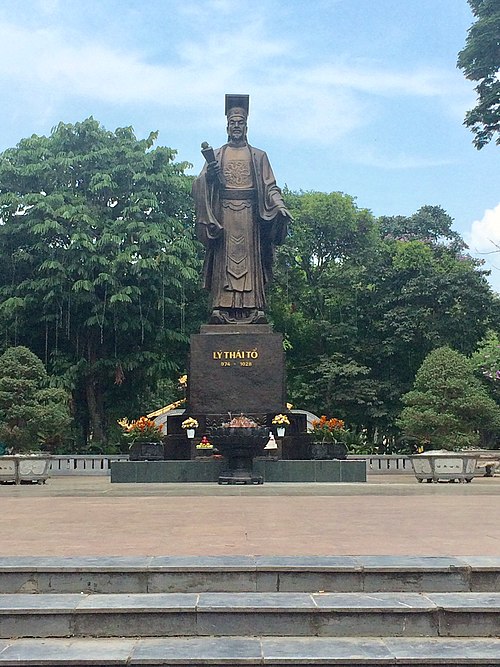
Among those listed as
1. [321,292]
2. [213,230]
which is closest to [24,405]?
[213,230]

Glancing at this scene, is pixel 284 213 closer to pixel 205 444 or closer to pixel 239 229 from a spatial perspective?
pixel 239 229

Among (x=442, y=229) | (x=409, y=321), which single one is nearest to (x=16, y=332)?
→ (x=409, y=321)

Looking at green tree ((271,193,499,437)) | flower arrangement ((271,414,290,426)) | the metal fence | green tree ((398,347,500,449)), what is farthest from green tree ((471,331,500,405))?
flower arrangement ((271,414,290,426))

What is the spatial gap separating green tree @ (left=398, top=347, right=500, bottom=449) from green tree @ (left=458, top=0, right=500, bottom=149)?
8536mm

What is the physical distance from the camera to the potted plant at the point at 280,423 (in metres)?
14.1

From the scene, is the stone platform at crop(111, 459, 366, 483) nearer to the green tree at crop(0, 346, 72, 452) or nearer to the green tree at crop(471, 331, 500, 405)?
the green tree at crop(0, 346, 72, 452)

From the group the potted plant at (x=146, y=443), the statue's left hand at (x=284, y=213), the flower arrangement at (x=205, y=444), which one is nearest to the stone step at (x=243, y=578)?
the flower arrangement at (x=205, y=444)

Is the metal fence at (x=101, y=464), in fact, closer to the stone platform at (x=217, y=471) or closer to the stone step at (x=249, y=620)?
the stone platform at (x=217, y=471)

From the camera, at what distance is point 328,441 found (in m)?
15.7

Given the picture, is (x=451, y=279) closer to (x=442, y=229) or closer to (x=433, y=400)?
(x=433, y=400)

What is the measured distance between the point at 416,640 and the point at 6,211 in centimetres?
2148

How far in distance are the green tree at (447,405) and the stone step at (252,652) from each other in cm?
1239

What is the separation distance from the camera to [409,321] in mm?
26203

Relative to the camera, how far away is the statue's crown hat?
651 inches
